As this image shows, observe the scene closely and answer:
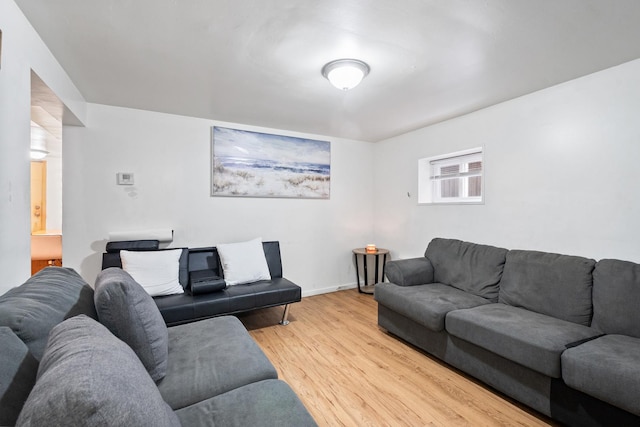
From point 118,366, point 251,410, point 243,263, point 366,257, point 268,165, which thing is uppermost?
point 268,165

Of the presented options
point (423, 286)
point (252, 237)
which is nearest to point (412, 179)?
point (423, 286)

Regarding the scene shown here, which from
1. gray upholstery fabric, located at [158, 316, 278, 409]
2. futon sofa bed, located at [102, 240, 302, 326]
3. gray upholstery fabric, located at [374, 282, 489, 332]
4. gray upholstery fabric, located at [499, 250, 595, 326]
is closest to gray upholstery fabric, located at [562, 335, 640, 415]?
gray upholstery fabric, located at [499, 250, 595, 326]

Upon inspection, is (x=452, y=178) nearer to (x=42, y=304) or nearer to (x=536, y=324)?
(x=536, y=324)

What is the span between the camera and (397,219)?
4172 millimetres

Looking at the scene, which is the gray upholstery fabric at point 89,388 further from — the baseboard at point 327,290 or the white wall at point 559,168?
the baseboard at point 327,290

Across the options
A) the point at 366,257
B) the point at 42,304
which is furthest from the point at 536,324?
the point at 42,304

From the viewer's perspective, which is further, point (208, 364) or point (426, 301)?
point (426, 301)

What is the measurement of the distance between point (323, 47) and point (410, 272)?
219 centimetres

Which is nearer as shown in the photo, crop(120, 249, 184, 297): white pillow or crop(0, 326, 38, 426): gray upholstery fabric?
crop(0, 326, 38, 426): gray upholstery fabric

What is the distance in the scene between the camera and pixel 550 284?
222cm

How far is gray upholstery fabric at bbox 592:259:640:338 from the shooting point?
182 centimetres

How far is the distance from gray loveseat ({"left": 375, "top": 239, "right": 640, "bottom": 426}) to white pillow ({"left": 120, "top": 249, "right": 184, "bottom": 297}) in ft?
6.45

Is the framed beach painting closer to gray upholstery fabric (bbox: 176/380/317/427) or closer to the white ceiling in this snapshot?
the white ceiling

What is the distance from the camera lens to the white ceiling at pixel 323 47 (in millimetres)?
1560
